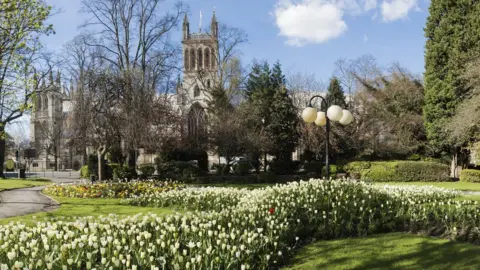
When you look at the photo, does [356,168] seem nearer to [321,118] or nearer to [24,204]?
[321,118]

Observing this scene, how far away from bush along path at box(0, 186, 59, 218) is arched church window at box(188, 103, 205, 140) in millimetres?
15159

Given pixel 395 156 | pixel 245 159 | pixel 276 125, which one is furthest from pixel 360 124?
pixel 245 159

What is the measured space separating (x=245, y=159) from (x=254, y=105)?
4.80 m

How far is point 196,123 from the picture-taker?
32.6 meters

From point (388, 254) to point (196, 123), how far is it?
26.6m

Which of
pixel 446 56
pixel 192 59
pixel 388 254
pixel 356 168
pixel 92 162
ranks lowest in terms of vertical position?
pixel 388 254

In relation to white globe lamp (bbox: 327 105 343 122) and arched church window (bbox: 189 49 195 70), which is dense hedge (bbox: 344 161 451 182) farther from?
arched church window (bbox: 189 49 195 70)

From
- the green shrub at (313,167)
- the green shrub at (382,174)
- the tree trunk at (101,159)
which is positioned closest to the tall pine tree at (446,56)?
the green shrub at (382,174)

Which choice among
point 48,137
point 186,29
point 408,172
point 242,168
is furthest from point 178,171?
point 186,29

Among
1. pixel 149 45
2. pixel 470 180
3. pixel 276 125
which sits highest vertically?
pixel 149 45

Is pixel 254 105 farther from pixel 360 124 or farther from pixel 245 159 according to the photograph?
pixel 360 124

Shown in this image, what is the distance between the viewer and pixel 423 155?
105 feet

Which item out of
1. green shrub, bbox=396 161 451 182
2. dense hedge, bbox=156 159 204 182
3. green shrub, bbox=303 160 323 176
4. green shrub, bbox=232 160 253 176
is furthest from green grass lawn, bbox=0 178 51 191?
green shrub, bbox=396 161 451 182

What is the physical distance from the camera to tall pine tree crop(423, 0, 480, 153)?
27.0m
